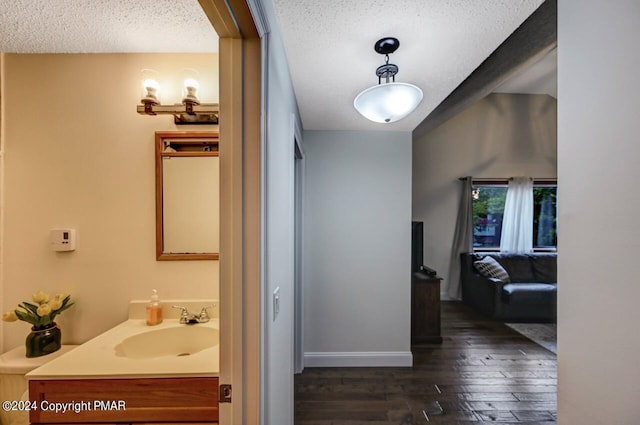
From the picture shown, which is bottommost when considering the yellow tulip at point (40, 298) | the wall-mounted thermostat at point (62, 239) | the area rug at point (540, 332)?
the area rug at point (540, 332)

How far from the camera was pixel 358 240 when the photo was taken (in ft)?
9.05

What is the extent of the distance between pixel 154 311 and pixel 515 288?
4.22 meters

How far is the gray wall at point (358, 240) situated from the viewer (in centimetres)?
275

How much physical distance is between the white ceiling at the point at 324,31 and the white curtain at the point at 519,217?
157 inches

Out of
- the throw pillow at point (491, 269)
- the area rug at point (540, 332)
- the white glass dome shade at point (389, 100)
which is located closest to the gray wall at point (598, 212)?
the white glass dome shade at point (389, 100)

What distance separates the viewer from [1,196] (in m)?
1.57

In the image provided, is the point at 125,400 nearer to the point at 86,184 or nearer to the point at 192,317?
the point at 192,317

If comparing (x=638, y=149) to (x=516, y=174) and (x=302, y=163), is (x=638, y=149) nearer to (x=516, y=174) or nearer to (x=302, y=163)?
(x=302, y=163)

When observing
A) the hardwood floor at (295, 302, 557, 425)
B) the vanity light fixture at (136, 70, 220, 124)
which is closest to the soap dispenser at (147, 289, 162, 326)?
the vanity light fixture at (136, 70, 220, 124)

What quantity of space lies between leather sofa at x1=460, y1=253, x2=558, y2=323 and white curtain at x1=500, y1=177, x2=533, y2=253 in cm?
39

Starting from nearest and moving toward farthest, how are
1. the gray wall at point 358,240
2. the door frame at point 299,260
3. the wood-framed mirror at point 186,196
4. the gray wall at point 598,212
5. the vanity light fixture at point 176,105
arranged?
the gray wall at point 598,212, the vanity light fixture at point 176,105, the wood-framed mirror at point 186,196, the door frame at point 299,260, the gray wall at point 358,240

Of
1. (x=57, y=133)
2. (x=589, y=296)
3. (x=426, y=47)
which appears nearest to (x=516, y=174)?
(x=426, y=47)

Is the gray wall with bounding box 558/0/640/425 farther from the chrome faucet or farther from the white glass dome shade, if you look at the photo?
the chrome faucet

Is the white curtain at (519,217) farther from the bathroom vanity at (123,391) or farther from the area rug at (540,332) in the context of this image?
the bathroom vanity at (123,391)
